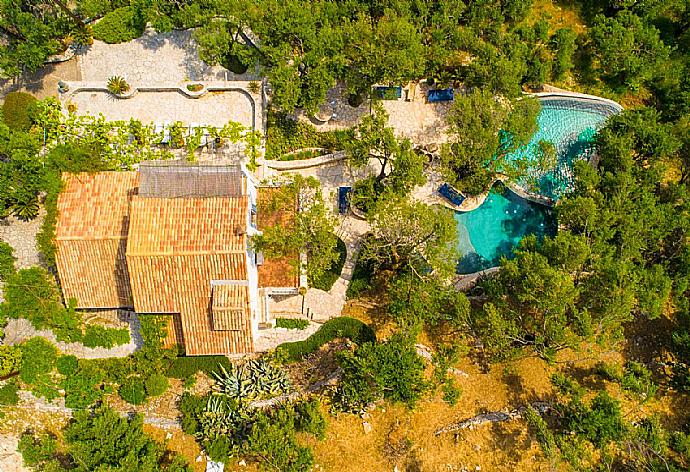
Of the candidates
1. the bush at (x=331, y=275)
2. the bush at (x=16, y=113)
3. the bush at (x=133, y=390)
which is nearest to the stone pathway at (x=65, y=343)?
the bush at (x=133, y=390)

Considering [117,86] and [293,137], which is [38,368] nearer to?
[117,86]

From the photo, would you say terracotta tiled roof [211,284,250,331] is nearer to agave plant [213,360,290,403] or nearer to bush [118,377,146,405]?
agave plant [213,360,290,403]

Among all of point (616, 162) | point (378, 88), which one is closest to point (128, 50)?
point (378, 88)

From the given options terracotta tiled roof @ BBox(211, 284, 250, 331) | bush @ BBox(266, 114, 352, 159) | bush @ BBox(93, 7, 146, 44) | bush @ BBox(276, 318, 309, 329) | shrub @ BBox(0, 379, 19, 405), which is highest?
bush @ BBox(93, 7, 146, 44)

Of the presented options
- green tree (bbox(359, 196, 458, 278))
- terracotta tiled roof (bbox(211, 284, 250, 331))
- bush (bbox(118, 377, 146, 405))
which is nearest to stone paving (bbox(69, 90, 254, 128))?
green tree (bbox(359, 196, 458, 278))

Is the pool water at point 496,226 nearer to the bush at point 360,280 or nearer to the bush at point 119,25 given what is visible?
the bush at point 360,280
